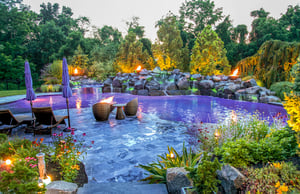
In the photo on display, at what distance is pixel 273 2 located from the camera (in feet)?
84.2

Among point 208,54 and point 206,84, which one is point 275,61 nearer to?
point 206,84

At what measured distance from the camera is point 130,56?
2239 cm

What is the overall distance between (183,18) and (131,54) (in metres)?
15.7

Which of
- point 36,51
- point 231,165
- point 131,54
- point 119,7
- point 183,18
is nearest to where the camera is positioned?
point 231,165

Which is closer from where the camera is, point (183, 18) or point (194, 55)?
point (194, 55)

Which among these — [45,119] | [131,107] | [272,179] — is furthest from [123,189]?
[131,107]

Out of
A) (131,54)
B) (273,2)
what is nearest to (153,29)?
(131,54)

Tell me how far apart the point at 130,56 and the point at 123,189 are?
819 inches

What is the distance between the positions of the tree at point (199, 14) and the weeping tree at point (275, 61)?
60.2 ft

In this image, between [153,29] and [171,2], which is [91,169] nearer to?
[171,2]

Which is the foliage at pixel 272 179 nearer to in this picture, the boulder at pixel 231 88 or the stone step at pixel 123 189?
the stone step at pixel 123 189

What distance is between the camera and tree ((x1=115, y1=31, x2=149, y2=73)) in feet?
73.8

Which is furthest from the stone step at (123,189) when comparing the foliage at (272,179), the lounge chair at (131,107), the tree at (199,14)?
the tree at (199,14)

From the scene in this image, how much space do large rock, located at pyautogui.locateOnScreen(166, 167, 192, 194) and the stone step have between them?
0.12 m
